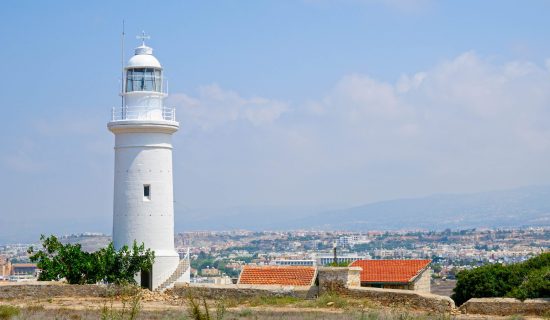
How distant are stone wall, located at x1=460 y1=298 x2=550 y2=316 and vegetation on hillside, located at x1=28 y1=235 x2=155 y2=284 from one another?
863cm

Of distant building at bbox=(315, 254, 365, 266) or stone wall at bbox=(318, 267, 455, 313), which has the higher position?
distant building at bbox=(315, 254, 365, 266)

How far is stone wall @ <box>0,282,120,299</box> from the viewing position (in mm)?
20828

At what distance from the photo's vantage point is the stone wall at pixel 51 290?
820 inches

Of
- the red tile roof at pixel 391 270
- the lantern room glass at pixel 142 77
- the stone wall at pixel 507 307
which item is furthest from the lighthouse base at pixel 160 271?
the stone wall at pixel 507 307

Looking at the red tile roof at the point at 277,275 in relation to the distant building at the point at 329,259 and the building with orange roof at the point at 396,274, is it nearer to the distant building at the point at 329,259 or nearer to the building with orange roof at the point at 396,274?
the distant building at the point at 329,259

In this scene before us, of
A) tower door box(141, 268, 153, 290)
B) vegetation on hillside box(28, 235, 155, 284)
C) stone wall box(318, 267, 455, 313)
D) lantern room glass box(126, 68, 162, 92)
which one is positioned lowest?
stone wall box(318, 267, 455, 313)

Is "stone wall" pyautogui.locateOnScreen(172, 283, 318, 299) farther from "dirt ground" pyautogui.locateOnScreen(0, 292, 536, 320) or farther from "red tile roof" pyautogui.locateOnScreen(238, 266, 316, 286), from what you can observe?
"red tile roof" pyautogui.locateOnScreen(238, 266, 316, 286)

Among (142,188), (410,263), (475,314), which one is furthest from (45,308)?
(410,263)

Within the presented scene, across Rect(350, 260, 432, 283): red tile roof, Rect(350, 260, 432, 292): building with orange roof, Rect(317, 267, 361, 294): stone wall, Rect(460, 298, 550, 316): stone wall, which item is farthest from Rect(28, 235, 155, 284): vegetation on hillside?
Rect(460, 298, 550, 316): stone wall

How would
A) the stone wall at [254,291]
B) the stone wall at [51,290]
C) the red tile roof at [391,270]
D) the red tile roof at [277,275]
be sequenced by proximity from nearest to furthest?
the stone wall at [51,290] < the stone wall at [254,291] < the red tile roof at [277,275] < the red tile roof at [391,270]

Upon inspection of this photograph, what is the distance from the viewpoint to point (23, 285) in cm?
2098

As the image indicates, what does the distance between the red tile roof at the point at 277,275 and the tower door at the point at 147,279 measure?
2883mm

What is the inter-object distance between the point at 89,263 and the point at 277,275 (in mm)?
6079

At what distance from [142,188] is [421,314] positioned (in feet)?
30.3
